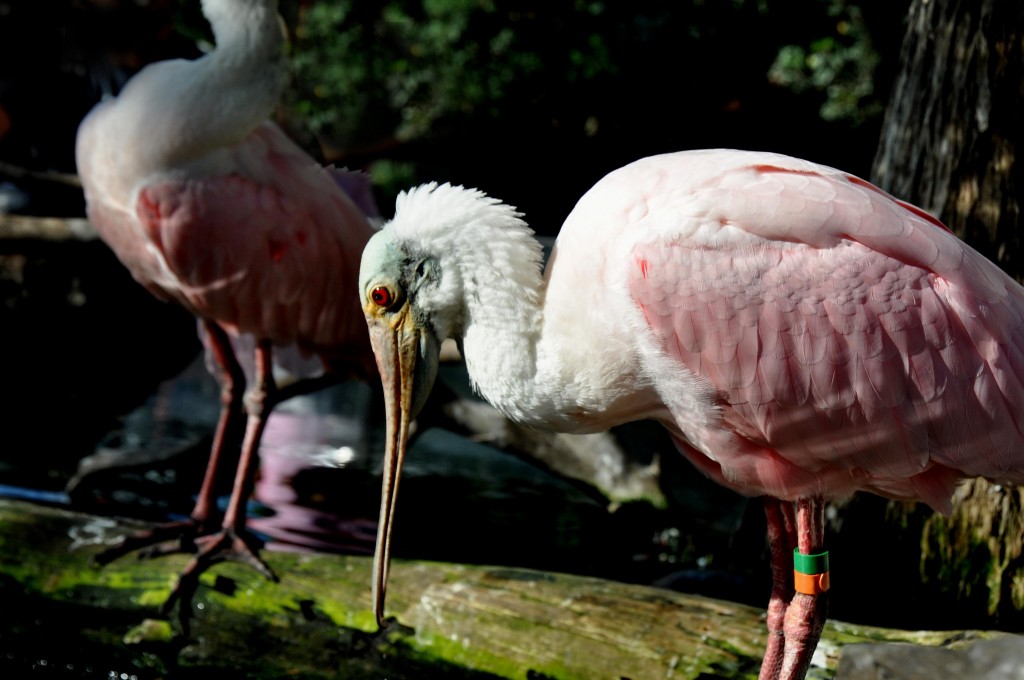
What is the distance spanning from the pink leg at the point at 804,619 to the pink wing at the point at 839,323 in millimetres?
266

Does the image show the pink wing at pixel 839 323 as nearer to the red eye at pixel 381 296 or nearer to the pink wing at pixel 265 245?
the red eye at pixel 381 296

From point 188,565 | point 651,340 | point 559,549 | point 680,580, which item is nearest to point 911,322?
point 651,340

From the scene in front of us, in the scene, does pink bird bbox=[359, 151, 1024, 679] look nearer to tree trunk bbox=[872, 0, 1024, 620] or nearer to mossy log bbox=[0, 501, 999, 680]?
mossy log bbox=[0, 501, 999, 680]

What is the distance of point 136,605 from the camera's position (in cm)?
426

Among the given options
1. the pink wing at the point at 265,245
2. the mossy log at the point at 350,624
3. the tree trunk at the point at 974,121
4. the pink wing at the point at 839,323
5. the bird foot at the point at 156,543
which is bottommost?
the mossy log at the point at 350,624

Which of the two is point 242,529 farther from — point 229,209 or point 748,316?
point 748,316

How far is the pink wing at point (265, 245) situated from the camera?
4711 mm

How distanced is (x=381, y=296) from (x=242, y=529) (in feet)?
5.86

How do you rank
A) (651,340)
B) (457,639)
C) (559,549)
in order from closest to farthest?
(651,340) → (457,639) → (559,549)

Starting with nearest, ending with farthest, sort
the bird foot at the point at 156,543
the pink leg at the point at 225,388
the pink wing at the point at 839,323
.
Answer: the pink wing at the point at 839,323
the bird foot at the point at 156,543
the pink leg at the point at 225,388

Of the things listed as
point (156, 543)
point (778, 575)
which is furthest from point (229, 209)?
point (778, 575)

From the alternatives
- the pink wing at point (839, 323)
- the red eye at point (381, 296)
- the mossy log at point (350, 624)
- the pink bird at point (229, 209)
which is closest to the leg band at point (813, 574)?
the pink wing at point (839, 323)

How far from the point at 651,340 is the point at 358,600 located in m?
1.66

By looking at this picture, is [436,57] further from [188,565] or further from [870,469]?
[870,469]
